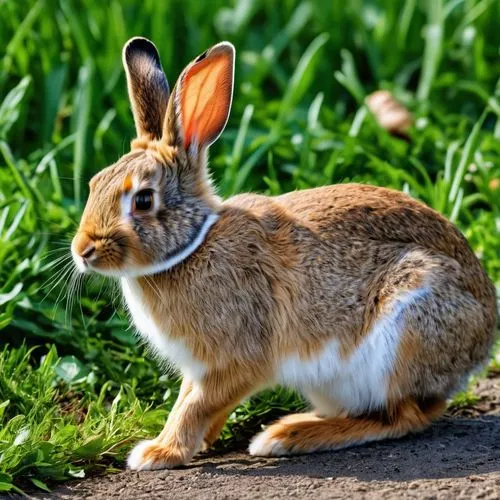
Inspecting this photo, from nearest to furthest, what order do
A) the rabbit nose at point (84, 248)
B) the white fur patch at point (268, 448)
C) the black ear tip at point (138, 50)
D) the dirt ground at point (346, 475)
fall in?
the dirt ground at point (346, 475), the rabbit nose at point (84, 248), the white fur patch at point (268, 448), the black ear tip at point (138, 50)

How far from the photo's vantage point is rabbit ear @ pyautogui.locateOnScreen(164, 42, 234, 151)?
4.88m

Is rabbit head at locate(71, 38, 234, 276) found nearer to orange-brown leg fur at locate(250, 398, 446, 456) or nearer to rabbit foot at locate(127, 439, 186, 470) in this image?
rabbit foot at locate(127, 439, 186, 470)

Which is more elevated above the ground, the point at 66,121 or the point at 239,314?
the point at 66,121

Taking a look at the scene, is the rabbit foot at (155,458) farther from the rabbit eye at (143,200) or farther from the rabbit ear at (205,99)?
the rabbit ear at (205,99)

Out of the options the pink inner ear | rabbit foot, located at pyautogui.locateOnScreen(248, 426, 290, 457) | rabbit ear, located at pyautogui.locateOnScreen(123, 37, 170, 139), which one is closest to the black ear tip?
rabbit ear, located at pyautogui.locateOnScreen(123, 37, 170, 139)

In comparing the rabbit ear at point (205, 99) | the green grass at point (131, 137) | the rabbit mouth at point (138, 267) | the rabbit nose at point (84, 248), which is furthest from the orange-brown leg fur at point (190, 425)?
the rabbit ear at point (205, 99)

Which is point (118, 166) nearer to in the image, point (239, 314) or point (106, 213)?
point (106, 213)

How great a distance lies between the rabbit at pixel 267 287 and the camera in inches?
188

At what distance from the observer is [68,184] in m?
6.71

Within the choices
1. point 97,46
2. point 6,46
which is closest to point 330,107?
point 97,46

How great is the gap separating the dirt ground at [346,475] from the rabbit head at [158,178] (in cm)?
79

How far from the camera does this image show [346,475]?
468 cm

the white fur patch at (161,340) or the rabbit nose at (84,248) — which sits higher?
the rabbit nose at (84,248)

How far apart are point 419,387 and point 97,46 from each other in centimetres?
342
